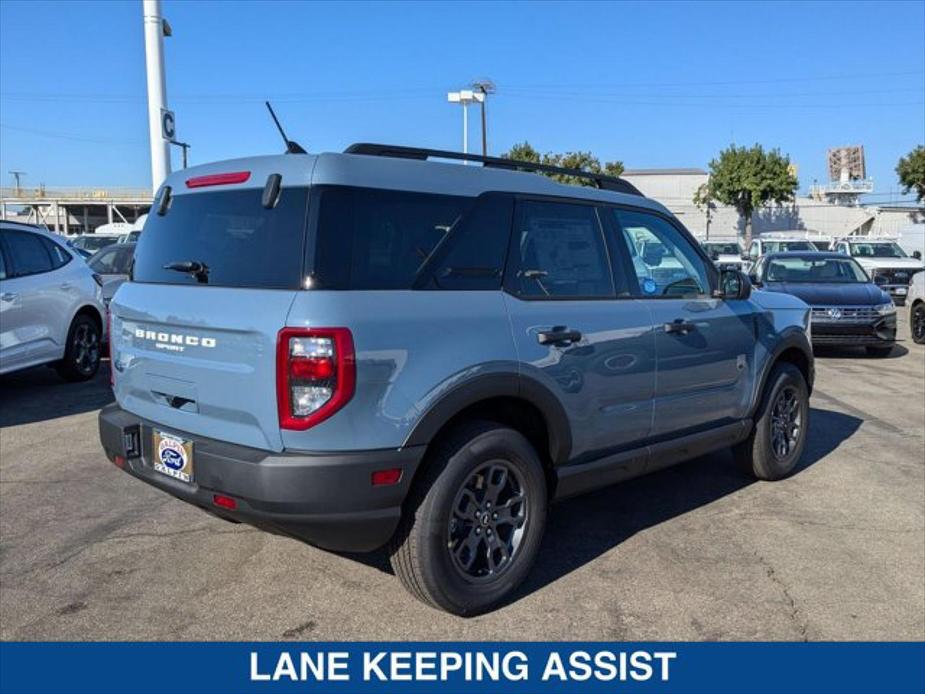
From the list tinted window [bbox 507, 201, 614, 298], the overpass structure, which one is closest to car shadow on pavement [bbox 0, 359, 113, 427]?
tinted window [bbox 507, 201, 614, 298]

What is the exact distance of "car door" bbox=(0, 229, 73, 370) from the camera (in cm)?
753

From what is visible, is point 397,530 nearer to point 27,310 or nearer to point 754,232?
point 27,310

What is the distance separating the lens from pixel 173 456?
332 centimetres

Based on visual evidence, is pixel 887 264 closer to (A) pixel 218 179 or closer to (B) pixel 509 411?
(B) pixel 509 411

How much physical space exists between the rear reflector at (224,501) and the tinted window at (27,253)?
5.85 m

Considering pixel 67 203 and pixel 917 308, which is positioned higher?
pixel 67 203

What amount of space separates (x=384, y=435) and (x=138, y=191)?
92.8 meters

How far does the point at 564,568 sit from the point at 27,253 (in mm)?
6726

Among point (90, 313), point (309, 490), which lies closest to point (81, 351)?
point (90, 313)

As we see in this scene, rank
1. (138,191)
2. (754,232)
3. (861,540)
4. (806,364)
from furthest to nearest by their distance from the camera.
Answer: (138,191)
(754,232)
(806,364)
(861,540)

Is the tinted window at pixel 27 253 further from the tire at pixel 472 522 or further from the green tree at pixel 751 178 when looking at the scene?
the green tree at pixel 751 178

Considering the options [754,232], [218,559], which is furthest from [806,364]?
[754,232]

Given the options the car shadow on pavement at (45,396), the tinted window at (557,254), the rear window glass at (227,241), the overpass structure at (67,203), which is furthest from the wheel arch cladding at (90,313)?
the overpass structure at (67,203)

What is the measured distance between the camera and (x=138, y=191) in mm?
86500
